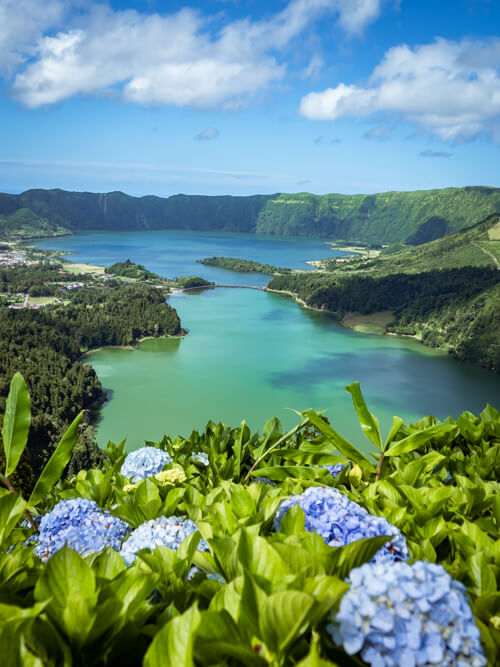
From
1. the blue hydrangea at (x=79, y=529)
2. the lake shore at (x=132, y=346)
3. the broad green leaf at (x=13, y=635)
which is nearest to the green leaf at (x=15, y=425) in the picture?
the blue hydrangea at (x=79, y=529)

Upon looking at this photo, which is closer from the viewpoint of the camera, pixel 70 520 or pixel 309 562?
pixel 309 562

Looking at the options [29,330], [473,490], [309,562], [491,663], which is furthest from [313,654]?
[29,330]

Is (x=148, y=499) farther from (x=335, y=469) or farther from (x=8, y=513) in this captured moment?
(x=335, y=469)

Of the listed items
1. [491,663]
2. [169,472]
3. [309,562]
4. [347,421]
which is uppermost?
[309,562]

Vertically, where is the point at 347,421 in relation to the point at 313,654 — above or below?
below

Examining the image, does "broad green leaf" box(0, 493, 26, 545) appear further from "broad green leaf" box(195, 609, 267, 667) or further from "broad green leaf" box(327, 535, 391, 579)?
"broad green leaf" box(327, 535, 391, 579)

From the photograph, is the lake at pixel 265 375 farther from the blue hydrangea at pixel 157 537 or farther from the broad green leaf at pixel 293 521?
the broad green leaf at pixel 293 521

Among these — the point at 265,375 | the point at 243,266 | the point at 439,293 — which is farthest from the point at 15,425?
the point at 243,266

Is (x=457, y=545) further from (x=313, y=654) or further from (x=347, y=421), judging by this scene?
(x=347, y=421)
